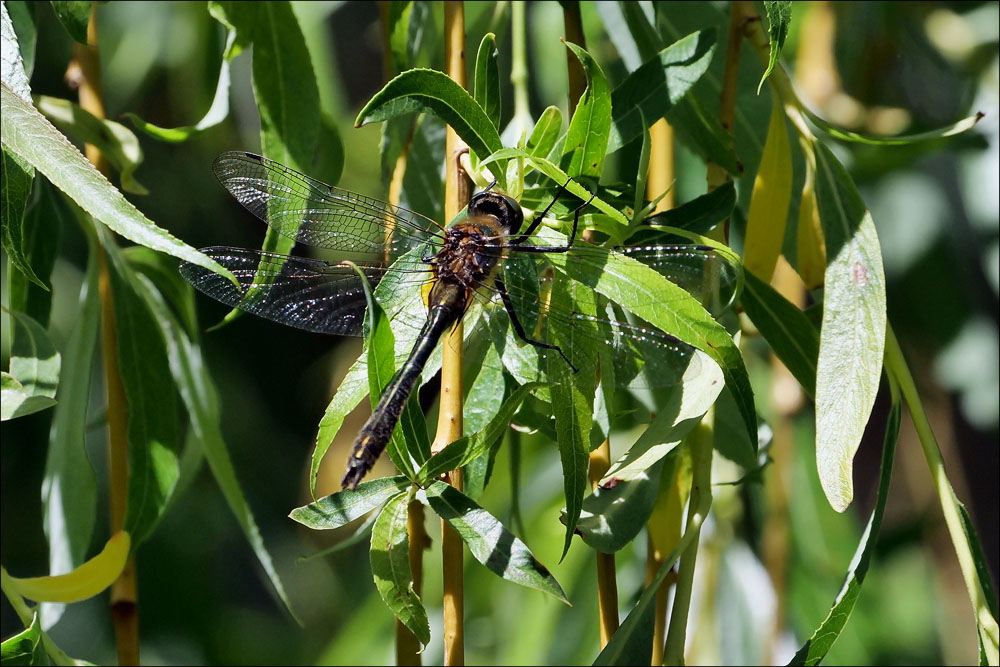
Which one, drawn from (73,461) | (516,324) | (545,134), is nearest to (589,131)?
(545,134)

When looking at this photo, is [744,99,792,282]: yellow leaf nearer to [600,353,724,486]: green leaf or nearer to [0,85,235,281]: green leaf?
[600,353,724,486]: green leaf

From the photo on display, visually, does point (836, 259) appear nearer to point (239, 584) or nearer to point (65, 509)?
point (65, 509)

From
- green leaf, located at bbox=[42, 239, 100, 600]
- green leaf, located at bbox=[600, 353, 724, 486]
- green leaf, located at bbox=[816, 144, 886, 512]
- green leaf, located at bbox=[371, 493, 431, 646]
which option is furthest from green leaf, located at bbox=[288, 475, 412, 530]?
green leaf, located at bbox=[42, 239, 100, 600]

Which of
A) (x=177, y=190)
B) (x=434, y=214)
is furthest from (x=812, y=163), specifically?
(x=177, y=190)

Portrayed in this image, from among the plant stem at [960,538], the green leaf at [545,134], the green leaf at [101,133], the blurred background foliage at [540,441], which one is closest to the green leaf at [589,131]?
the green leaf at [545,134]

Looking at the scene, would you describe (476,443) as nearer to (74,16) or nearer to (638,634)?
(638,634)

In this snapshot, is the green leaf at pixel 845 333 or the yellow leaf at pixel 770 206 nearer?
the green leaf at pixel 845 333

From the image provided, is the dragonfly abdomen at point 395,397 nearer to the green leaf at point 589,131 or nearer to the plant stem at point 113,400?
the green leaf at point 589,131

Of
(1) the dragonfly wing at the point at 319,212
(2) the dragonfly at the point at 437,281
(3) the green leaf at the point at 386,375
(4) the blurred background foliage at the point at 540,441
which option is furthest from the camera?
(4) the blurred background foliage at the point at 540,441
